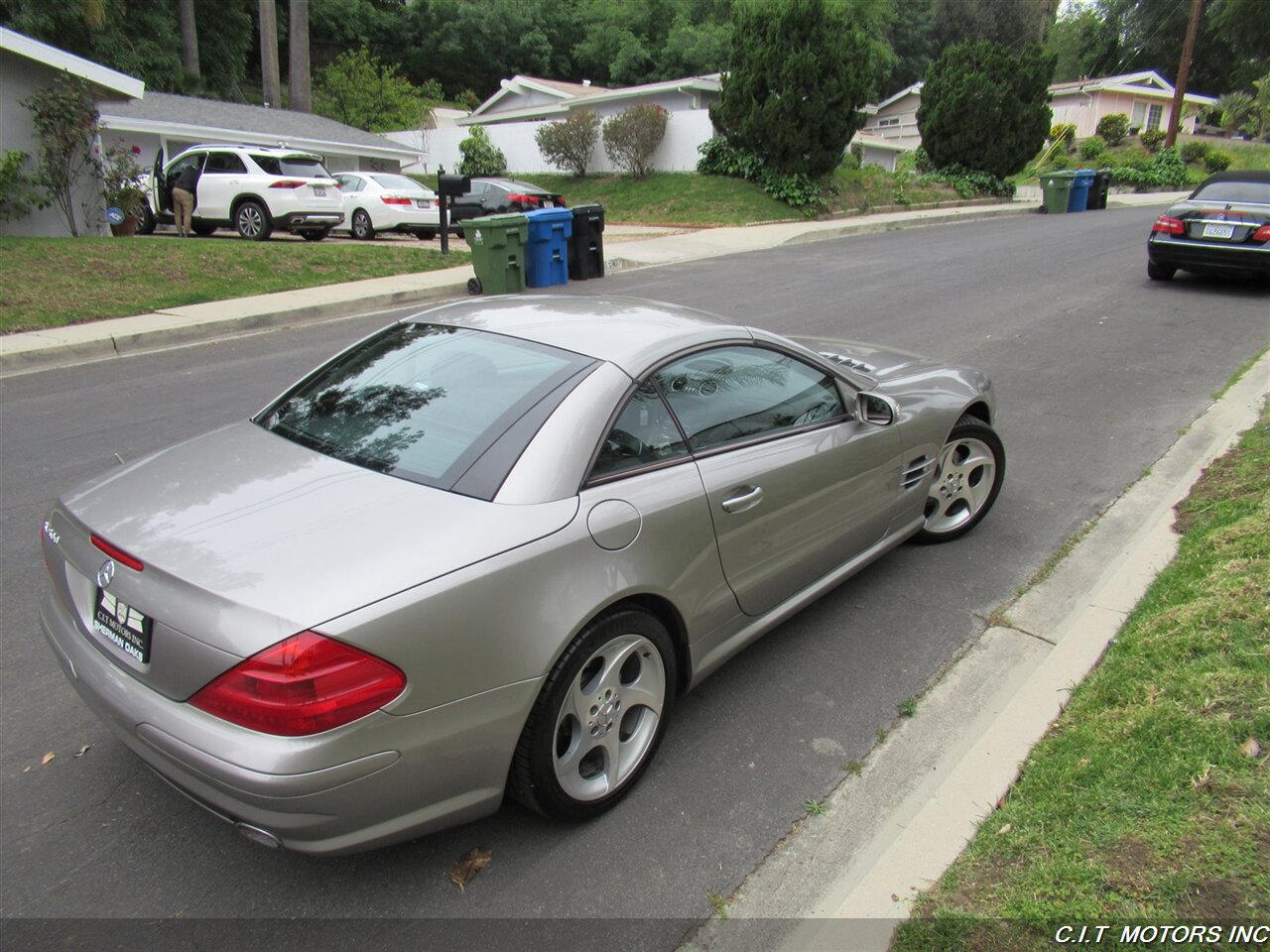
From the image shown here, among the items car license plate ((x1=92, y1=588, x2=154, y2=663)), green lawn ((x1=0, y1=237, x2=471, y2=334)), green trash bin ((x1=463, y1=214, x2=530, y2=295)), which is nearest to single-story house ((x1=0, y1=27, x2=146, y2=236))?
green lawn ((x1=0, y1=237, x2=471, y2=334))

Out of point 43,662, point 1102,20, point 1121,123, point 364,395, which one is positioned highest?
point 1102,20

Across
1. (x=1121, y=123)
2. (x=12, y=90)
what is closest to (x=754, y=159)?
(x=12, y=90)

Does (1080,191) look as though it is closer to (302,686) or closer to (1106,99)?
(1106,99)

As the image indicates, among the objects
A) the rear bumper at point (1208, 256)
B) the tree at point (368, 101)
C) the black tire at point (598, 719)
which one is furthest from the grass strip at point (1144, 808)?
the tree at point (368, 101)

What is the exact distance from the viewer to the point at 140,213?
53.5 feet

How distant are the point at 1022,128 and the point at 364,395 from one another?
29.9 meters

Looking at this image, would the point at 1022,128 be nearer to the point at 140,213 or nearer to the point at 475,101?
the point at 140,213

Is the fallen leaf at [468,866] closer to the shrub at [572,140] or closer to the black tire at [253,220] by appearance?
the black tire at [253,220]

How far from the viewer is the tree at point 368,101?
39.8 m

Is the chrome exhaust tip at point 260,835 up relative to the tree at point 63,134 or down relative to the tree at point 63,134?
down

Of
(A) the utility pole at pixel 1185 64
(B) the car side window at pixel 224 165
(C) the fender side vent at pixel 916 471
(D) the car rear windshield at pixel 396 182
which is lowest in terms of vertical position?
(C) the fender side vent at pixel 916 471

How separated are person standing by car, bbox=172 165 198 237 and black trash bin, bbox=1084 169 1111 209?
2446cm

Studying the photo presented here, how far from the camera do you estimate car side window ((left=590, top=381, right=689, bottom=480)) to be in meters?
2.92

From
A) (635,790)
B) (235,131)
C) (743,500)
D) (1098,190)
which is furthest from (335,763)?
(1098,190)
